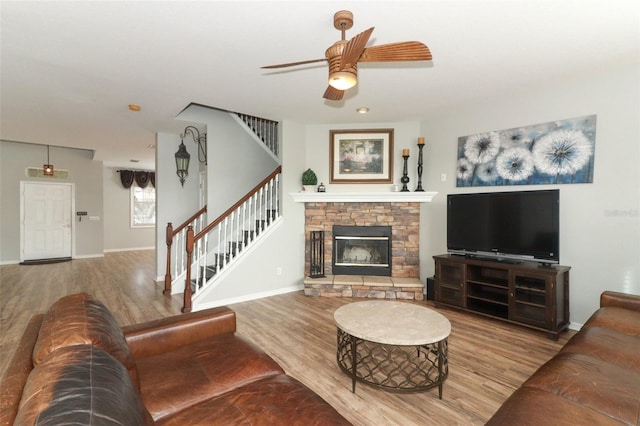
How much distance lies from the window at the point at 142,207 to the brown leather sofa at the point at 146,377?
29.8 feet

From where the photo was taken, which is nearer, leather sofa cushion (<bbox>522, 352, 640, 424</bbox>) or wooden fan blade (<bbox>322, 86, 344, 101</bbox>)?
leather sofa cushion (<bbox>522, 352, 640, 424</bbox>)

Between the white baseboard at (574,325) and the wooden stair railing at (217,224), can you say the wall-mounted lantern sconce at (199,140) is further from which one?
the white baseboard at (574,325)

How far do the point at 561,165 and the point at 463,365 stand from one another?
8.01 ft

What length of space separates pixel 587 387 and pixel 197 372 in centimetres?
185

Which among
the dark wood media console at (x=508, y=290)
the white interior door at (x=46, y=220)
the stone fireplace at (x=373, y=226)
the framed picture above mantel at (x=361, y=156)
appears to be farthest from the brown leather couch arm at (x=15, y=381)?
the white interior door at (x=46, y=220)

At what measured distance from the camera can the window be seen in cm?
970

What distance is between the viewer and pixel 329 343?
114 inches

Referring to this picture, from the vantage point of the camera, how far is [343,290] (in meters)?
4.43

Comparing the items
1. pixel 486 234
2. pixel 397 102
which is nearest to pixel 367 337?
pixel 486 234

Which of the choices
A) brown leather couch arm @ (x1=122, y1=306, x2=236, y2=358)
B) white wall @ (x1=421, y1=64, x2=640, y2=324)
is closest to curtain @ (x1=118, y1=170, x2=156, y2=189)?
brown leather couch arm @ (x1=122, y1=306, x2=236, y2=358)

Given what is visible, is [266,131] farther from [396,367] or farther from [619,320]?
[619,320]

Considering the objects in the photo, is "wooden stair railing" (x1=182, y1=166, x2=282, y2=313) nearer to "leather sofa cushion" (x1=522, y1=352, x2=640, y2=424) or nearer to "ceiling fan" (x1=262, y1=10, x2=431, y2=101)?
"ceiling fan" (x1=262, y1=10, x2=431, y2=101)

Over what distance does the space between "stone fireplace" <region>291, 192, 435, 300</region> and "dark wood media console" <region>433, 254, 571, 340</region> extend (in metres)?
0.57

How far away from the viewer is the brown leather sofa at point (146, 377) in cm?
79
